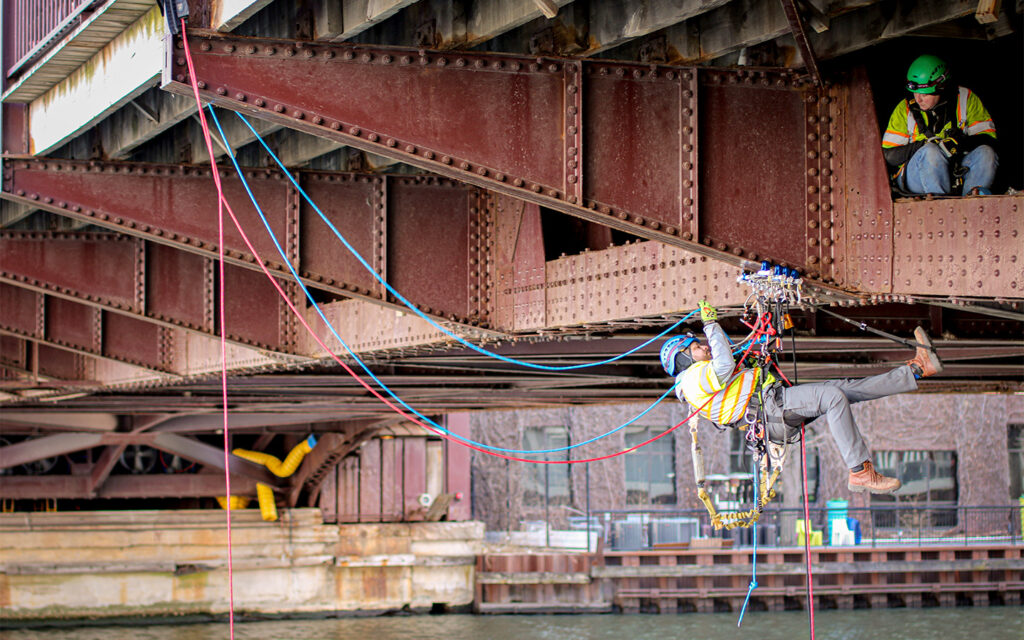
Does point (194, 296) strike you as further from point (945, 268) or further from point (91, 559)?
point (91, 559)

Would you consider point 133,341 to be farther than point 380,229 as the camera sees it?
Yes

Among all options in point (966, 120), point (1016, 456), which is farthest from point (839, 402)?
point (1016, 456)

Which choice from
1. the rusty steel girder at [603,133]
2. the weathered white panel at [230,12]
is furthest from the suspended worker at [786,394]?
the weathered white panel at [230,12]

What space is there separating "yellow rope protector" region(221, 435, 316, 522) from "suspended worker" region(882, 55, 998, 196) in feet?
98.2

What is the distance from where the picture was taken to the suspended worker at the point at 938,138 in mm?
9602

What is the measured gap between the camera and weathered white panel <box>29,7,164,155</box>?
438 inches

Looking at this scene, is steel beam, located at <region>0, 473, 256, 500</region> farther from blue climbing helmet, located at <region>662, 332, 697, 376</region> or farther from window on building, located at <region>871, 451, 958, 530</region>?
blue climbing helmet, located at <region>662, 332, 697, 376</region>

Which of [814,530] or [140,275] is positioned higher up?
[140,275]

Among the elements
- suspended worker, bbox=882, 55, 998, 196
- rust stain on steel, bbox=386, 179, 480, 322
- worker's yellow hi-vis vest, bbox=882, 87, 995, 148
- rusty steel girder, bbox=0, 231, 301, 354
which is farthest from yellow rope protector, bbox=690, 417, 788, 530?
rusty steel girder, bbox=0, 231, 301, 354

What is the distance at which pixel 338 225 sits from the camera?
14.7 meters

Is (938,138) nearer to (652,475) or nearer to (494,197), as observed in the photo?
(494,197)

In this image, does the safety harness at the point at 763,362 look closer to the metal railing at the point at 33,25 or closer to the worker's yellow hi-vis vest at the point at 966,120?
the worker's yellow hi-vis vest at the point at 966,120

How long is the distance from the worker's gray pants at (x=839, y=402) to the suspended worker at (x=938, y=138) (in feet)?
4.71

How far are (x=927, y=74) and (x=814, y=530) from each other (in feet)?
117
